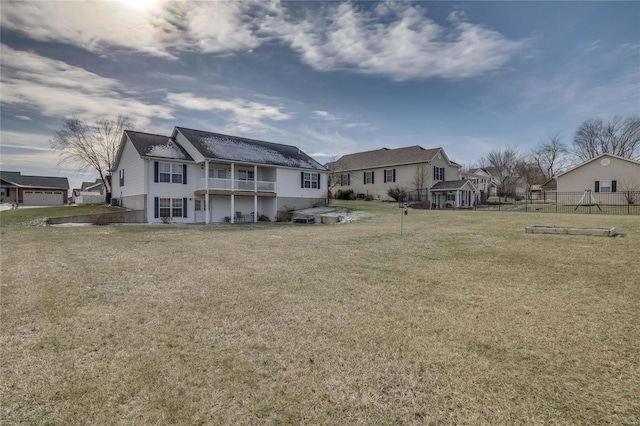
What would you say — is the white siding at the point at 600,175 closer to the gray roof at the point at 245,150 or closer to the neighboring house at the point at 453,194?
the neighboring house at the point at 453,194

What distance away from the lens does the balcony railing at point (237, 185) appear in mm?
23569

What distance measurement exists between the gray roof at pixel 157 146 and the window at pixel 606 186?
37210mm

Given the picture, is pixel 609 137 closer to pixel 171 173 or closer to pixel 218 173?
pixel 218 173

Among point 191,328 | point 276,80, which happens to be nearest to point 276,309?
point 191,328

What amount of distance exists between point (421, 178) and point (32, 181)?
6320 centimetres

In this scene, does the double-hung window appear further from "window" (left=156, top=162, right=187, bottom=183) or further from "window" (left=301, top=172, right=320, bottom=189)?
"window" (left=156, top=162, right=187, bottom=183)

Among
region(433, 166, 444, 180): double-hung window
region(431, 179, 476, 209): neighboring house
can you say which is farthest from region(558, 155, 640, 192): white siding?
region(433, 166, 444, 180): double-hung window

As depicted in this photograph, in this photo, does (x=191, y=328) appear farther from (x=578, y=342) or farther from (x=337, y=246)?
(x=337, y=246)

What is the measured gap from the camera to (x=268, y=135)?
3497 centimetres

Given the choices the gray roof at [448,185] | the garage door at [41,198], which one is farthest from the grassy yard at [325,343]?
the garage door at [41,198]

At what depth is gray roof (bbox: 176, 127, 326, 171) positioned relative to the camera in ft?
80.1

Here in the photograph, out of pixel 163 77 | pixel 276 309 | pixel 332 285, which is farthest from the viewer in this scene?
pixel 163 77

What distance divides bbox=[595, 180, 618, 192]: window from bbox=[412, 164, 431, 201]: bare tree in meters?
15.6

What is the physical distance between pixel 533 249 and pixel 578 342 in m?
5.91
